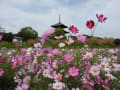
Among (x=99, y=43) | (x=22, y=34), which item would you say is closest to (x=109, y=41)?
(x=99, y=43)

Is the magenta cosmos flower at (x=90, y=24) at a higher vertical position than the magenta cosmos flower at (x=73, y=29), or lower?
higher

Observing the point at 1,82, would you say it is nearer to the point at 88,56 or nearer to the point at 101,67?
the point at 88,56

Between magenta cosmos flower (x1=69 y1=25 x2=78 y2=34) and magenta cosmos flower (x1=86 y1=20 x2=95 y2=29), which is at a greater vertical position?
magenta cosmos flower (x1=86 y1=20 x2=95 y2=29)

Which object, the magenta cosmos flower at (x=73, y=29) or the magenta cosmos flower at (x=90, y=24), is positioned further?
the magenta cosmos flower at (x=73, y=29)

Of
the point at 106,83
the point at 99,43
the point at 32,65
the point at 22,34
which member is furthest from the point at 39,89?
the point at 22,34

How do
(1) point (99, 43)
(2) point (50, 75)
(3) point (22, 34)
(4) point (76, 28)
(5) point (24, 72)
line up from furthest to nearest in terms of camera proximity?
(3) point (22, 34) < (1) point (99, 43) < (5) point (24, 72) < (4) point (76, 28) < (2) point (50, 75)

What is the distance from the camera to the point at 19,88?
1.29 meters

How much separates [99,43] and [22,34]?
66.6 ft

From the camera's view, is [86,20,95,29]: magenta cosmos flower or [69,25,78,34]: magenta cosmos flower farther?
[69,25,78,34]: magenta cosmos flower

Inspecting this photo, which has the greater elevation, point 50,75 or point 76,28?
point 76,28

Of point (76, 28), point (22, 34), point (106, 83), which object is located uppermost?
point (22, 34)

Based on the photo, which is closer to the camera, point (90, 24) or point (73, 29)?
point (90, 24)

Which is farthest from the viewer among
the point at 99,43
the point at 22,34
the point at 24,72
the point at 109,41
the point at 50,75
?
the point at 22,34

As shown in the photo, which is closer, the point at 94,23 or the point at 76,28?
the point at 94,23
